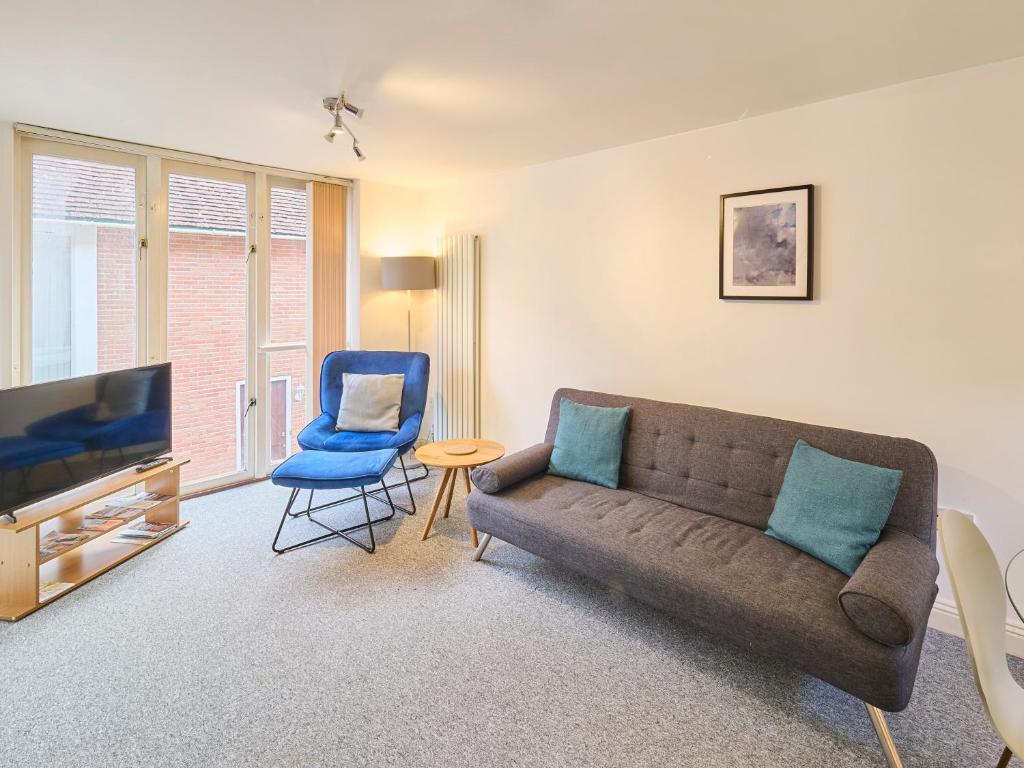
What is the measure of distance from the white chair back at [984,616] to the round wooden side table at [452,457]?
2.26 meters

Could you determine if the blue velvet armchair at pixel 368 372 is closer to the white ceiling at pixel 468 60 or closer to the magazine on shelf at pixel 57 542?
the magazine on shelf at pixel 57 542

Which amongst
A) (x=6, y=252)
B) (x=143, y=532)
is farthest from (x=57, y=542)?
(x=6, y=252)

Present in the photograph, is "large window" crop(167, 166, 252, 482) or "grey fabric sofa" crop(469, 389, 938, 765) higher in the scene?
"large window" crop(167, 166, 252, 482)

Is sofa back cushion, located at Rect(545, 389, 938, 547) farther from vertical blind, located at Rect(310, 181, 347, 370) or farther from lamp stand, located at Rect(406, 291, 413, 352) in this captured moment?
vertical blind, located at Rect(310, 181, 347, 370)

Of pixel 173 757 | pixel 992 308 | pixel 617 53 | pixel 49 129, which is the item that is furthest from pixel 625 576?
pixel 49 129

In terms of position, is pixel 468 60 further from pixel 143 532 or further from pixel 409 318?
pixel 143 532

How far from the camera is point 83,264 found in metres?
3.43

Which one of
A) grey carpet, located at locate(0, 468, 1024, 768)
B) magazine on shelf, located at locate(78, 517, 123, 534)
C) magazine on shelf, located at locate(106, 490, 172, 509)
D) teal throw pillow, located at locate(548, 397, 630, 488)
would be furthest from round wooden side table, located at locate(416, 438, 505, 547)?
magazine on shelf, located at locate(78, 517, 123, 534)

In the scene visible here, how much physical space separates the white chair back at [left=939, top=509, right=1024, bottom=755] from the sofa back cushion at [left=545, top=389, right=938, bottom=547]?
0.76 meters

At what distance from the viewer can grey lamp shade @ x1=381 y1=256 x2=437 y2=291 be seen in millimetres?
4422

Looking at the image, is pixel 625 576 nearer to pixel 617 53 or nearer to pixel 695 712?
pixel 695 712

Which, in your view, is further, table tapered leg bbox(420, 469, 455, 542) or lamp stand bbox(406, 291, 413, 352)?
lamp stand bbox(406, 291, 413, 352)

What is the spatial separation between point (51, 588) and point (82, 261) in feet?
6.54

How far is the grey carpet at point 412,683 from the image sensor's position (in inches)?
69.5
